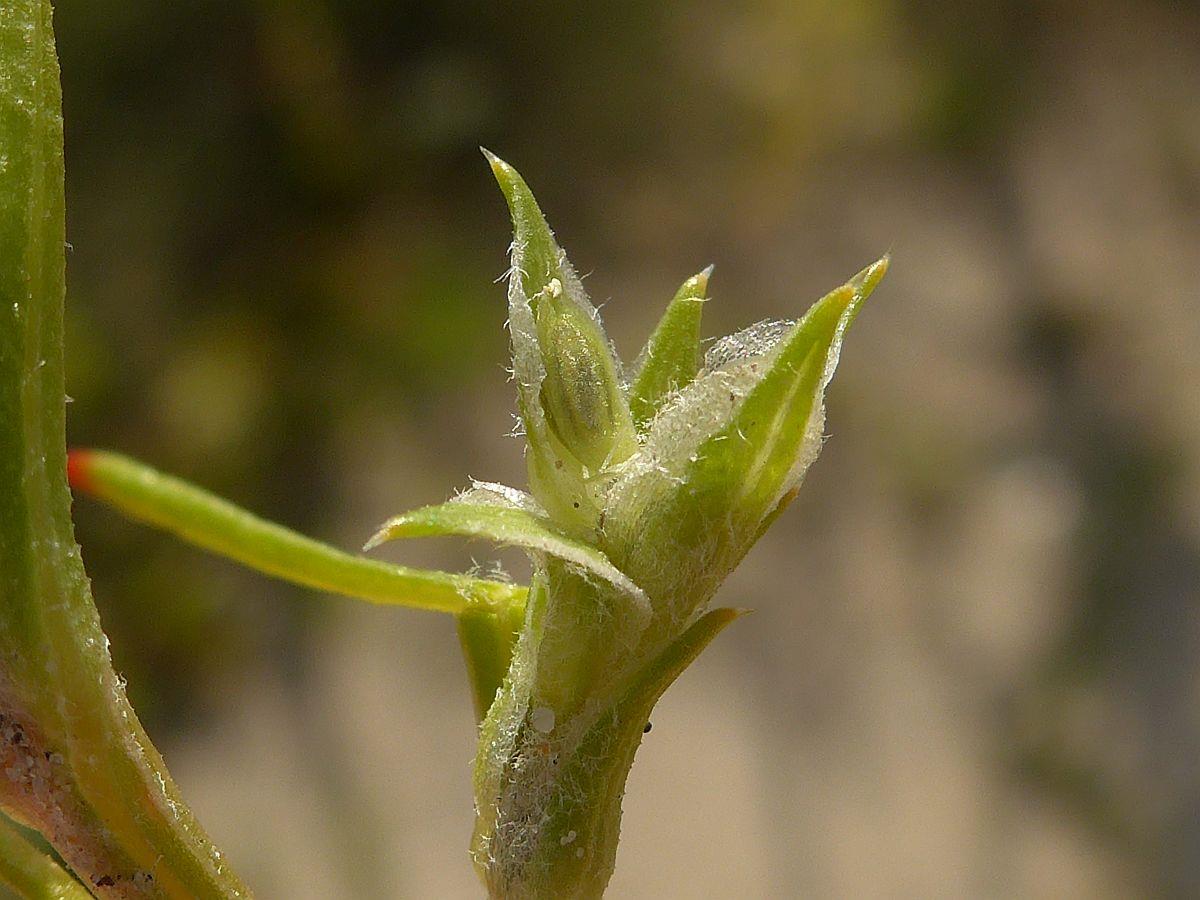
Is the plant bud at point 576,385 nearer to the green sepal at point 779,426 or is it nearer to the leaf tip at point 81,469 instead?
the green sepal at point 779,426

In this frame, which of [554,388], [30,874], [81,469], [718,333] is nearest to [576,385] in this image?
[554,388]

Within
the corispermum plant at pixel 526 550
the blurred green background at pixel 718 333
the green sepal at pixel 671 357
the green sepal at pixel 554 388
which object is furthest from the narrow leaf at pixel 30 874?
the blurred green background at pixel 718 333

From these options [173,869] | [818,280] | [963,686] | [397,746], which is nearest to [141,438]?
[397,746]

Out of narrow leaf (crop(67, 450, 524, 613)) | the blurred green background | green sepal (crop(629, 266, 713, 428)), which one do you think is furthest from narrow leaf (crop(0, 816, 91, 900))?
the blurred green background

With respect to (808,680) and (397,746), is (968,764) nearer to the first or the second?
(808,680)

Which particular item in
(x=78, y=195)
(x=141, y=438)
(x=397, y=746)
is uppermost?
(x=78, y=195)

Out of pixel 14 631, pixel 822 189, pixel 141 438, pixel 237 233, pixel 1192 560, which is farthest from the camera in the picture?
pixel 822 189

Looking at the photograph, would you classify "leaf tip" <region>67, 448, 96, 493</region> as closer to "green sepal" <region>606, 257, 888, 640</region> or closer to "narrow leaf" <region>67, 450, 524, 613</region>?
"narrow leaf" <region>67, 450, 524, 613</region>

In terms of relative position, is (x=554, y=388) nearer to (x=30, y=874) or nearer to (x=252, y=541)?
(x=252, y=541)
